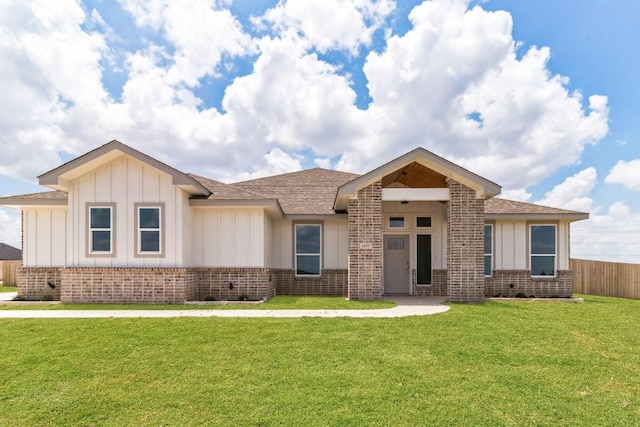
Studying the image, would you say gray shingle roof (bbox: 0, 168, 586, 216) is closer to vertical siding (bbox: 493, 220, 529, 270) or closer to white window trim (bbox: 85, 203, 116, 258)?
vertical siding (bbox: 493, 220, 529, 270)

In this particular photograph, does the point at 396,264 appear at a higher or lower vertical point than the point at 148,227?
lower

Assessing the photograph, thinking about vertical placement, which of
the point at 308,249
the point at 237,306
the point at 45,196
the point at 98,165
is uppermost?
the point at 98,165

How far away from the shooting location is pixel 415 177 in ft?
43.3

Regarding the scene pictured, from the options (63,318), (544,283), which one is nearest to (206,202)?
(63,318)

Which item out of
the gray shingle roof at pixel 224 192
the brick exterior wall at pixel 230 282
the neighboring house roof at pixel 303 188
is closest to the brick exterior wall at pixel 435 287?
the neighboring house roof at pixel 303 188

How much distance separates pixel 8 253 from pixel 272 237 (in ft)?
91.6

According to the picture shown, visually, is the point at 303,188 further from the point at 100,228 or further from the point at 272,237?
the point at 100,228

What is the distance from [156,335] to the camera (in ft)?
22.7

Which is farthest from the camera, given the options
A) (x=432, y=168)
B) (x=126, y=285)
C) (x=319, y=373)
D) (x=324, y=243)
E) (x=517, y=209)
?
(x=324, y=243)

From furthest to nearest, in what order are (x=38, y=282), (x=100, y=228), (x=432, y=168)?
(x=38, y=282) < (x=432, y=168) < (x=100, y=228)

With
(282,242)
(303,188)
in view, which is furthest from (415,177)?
(303,188)

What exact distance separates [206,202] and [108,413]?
806 centimetres

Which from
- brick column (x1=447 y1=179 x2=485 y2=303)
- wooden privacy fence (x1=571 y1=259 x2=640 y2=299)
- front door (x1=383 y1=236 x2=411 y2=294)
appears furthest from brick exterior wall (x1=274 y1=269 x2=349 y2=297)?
wooden privacy fence (x1=571 y1=259 x2=640 y2=299)

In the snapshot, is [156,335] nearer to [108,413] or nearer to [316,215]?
[108,413]
